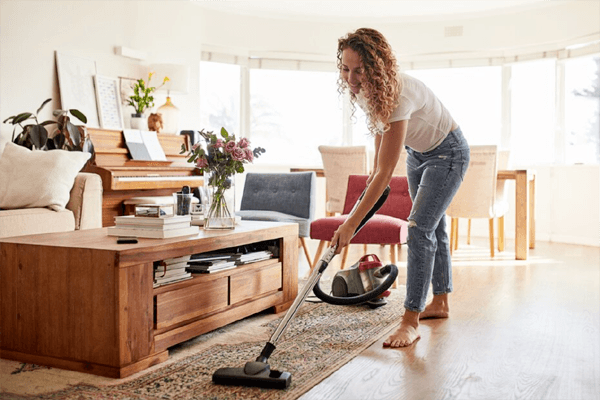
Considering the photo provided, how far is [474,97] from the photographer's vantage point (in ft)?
23.1

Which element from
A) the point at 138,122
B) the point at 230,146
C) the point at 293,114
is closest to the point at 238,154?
the point at 230,146

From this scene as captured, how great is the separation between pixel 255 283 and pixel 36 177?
5.31 ft

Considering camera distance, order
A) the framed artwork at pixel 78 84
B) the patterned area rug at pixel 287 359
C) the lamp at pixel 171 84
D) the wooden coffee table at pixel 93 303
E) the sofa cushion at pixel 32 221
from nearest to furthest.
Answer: the patterned area rug at pixel 287 359 < the wooden coffee table at pixel 93 303 < the sofa cushion at pixel 32 221 < the framed artwork at pixel 78 84 < the lamp at pixel 171 84

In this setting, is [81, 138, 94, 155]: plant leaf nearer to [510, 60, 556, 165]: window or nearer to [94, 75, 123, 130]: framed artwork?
[94, 75, 123, 130]: framed artwork

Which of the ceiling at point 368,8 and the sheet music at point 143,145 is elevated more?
the ceiling at point 368,8

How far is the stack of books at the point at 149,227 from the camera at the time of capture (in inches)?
91.4

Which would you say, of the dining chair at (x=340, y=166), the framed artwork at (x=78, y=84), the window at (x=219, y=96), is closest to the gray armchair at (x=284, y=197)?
the dining chair at (x=340, y=166)

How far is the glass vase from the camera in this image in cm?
281

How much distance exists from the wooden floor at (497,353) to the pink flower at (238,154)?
3.30 ft

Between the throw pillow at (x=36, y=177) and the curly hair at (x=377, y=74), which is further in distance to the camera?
the throw pillow at (x=36, y=177)

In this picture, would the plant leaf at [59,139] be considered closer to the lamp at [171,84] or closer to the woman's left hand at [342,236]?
the lamp at [171,84]

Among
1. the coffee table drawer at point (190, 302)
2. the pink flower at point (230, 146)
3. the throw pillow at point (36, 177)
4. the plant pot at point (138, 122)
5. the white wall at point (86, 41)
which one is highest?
the white wall at point (86, 41)

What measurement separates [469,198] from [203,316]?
303cm

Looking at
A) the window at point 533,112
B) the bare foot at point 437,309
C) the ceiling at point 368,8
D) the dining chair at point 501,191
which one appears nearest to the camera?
the bare foot at point 437,309
